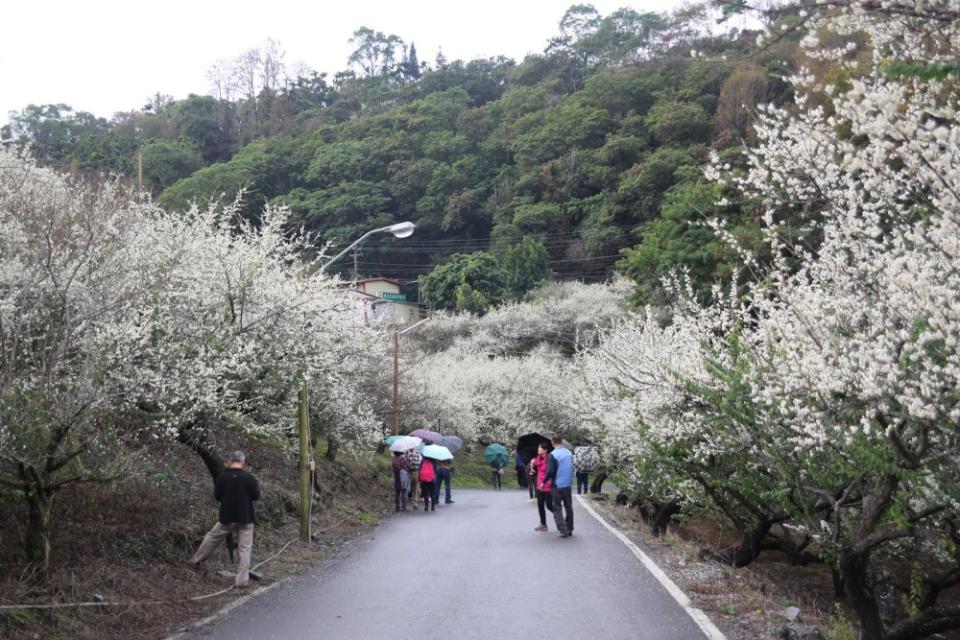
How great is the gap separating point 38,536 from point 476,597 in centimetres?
456

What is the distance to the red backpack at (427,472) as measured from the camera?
78.9ft

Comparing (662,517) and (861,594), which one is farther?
(662,517)

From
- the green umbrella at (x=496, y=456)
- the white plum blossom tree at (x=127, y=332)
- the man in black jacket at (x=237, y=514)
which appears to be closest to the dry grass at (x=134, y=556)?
the man in black jacket at (x=237, y=514)

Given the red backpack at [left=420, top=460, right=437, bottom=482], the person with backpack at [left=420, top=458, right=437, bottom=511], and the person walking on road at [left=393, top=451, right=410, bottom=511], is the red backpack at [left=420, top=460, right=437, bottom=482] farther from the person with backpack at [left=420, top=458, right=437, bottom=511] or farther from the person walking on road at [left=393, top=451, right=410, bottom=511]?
the person walking on road at [left=393, top=451, right=410, bottom=511]

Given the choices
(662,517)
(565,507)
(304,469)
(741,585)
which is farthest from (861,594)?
(304,469)

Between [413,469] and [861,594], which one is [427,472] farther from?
[861,594]

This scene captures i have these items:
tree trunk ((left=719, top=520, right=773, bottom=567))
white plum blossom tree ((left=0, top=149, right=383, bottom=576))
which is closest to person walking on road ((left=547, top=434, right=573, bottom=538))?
tree trunk ((left=719, top=520, right=773, bottom=567))

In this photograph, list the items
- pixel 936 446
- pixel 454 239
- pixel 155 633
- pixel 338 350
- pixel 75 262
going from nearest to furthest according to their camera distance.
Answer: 1. pixel 936 446
2. pixel 155 633
3. pixel 75 262
4. pixel 338 350
5. pixel 454 239

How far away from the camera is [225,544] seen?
1329 centimetres

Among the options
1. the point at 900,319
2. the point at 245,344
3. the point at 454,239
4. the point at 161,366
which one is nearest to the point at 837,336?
the point at 900,319

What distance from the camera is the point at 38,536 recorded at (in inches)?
350

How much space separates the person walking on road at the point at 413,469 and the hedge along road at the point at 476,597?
7571 mm

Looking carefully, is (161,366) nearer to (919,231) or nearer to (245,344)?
(245,344)

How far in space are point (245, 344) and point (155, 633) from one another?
5.76 m
